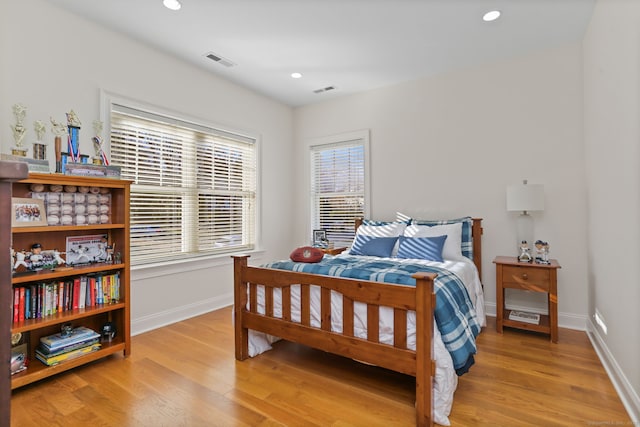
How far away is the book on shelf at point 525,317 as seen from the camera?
2.82 meters

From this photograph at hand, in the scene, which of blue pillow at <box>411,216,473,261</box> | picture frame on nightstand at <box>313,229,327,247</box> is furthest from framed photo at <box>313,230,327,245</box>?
blue pillow at <box>411,216,473,261</box>

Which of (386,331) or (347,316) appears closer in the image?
(386,331)

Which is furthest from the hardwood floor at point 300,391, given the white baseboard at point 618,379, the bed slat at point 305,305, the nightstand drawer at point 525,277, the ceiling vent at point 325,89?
the ceiling vent at point 325,89

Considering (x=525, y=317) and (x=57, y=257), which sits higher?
(x=57, y=257)

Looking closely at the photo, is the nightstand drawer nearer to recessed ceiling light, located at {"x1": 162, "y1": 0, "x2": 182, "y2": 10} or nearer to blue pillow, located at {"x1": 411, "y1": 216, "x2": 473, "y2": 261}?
blue pillow, located at {"x1": 411, "y1": 216, "x2": 473, "y2": 261}

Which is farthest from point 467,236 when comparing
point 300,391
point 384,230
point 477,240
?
point 300,391

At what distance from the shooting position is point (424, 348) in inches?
66.4

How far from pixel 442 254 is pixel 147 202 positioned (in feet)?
9.31

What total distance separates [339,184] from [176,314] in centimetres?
250

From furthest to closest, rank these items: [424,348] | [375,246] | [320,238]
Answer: [320,238] → [375,246] → [424,348]

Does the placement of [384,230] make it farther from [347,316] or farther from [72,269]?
[72,269]

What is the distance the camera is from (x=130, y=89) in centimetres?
295

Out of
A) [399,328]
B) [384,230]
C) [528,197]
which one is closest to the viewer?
[399,328]

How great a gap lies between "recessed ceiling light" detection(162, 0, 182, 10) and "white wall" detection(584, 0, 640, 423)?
2.84 metres
